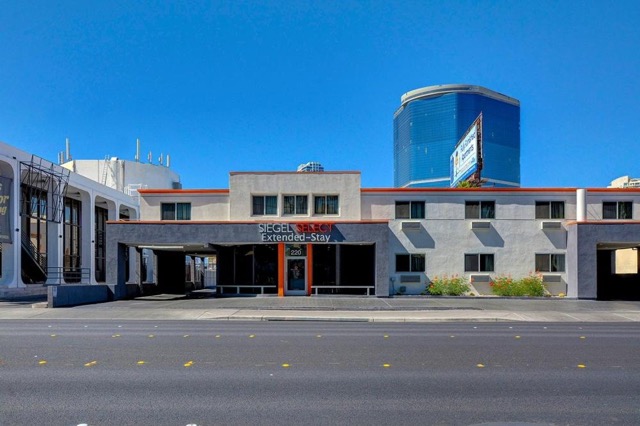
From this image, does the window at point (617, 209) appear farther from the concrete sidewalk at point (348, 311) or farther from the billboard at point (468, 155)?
the billboard at point (468, 155)

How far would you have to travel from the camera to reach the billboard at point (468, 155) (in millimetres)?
31669

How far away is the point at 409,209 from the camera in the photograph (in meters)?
28.3

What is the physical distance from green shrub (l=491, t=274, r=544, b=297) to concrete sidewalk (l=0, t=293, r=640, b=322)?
7.59 ft

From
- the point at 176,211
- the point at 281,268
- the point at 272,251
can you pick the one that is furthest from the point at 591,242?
the point at 176,211

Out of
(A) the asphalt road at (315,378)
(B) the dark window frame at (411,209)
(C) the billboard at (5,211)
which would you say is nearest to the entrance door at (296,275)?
(B) the dark window frame at (411,209)

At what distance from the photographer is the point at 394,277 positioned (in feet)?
90.8

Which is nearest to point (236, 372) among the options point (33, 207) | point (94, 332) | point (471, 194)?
point (94, 332)

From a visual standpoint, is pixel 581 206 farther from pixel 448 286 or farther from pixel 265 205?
pixel 265 205

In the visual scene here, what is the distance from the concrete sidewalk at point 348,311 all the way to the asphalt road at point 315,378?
4473mm

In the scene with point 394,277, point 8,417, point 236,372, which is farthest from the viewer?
point 394,277

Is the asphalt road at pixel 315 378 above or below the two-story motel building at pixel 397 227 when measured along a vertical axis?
below

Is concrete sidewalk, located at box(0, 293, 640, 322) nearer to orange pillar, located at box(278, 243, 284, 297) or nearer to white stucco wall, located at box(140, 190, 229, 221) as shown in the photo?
orange pillar, located at box(278, 243, 284, 297)

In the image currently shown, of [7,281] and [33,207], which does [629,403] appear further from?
[33,207]

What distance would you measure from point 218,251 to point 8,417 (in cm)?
2252
